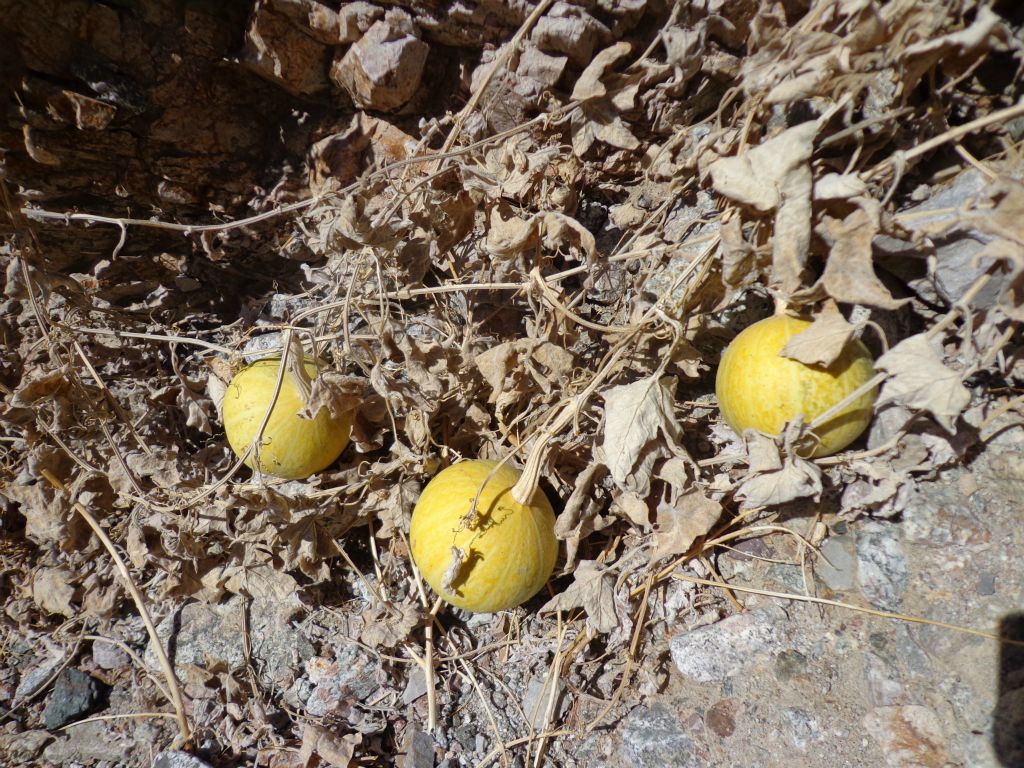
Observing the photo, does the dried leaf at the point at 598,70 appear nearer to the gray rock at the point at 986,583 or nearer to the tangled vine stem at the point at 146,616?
the gray rock at the point at 986,583

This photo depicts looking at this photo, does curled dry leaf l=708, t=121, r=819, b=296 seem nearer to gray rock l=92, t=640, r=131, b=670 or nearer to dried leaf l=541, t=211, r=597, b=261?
dried leaf l=541, t=211, r=597, b=261

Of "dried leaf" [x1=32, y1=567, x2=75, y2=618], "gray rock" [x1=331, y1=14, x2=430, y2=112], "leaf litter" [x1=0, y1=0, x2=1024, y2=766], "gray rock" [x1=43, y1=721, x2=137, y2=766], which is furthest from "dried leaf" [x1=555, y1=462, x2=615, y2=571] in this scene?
"dried leaf" [x1=32, y1=567, x2=75, y2=618]

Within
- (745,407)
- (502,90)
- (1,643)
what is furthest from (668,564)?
(1,643)

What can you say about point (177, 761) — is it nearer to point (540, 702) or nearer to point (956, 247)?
point (540, 702)

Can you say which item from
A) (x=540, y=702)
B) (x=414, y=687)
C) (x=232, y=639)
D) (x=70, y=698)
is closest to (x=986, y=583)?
(x=540, y=702)

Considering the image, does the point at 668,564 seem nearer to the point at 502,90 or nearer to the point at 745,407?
the point at 745,407

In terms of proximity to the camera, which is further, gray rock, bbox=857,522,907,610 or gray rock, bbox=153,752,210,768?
gray rock, bbox=153,752,210,768

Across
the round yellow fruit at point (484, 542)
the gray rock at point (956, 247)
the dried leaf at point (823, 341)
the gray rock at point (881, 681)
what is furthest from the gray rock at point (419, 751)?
the gray rock at point (956, 247)
